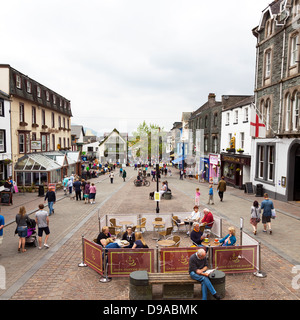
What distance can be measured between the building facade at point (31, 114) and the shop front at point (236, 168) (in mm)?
20145

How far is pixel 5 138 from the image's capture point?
23500 mm

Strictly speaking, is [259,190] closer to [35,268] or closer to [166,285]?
[166,285]

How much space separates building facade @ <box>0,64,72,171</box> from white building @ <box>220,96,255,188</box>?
20.2 metres

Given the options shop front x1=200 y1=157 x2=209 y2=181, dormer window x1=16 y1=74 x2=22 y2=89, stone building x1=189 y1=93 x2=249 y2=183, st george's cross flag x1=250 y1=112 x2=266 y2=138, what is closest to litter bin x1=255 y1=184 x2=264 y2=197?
st george's cross flag x1=250 y1=112 x2=266 y2=138

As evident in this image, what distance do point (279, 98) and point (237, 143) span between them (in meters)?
9.04

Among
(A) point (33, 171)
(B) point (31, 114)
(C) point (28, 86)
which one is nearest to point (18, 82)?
(C) point (28, 86)

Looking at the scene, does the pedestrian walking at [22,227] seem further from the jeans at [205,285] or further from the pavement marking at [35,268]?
the jeans at [205,285]

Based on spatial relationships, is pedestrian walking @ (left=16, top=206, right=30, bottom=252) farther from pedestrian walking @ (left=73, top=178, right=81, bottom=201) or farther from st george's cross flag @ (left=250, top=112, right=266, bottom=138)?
st george's cross flag @ (left=250, top=112, right=266, bottom=138)

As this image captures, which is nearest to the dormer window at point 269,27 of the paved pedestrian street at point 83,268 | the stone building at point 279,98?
the stone building at point 279,98

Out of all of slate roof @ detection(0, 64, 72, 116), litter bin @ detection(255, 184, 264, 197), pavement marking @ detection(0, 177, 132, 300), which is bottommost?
pavement marking @ detection(0, 177, 132, 300)

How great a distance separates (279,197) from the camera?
20.0 metres

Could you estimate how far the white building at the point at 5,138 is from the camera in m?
23.0

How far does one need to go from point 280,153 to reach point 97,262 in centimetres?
1670

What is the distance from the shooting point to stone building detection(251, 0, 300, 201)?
60.7 ft
